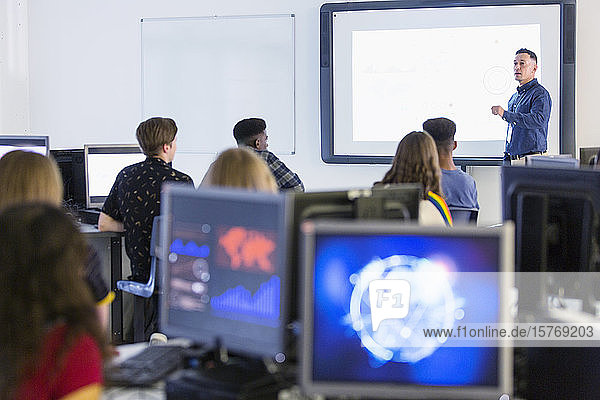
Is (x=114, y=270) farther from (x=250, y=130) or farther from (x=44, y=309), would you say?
(x=44, y=309)

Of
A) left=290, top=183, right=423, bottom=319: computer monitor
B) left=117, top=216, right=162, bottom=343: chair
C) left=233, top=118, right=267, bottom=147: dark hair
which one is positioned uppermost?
left=233, top=118, right=267, bottom=147: dark hair

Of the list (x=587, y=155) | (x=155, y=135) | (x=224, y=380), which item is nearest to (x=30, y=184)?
(x=224, y=380)

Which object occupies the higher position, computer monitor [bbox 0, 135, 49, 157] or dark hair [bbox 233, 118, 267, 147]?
dark hair [bbox 233, 118, 267, 147]

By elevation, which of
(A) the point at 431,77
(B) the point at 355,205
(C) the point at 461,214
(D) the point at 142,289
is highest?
(A) the point at 431,77

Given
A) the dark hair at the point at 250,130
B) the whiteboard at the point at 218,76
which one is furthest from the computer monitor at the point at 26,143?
the whiteboard at the point at 218,76

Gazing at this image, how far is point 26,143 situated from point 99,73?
231cm

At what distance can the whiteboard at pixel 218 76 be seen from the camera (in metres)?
6.53

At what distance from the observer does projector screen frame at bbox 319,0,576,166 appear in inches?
226

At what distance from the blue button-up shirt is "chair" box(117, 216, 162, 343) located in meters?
2.66

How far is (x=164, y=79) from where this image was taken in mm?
6848

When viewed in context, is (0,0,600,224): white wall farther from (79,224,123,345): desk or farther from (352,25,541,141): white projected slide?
(79,224,123,345): desk

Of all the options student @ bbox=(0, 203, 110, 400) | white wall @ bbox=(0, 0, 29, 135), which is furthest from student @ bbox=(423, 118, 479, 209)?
white wall @ bbox=(0, 0, 29, 135)

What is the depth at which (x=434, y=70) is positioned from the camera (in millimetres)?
6082

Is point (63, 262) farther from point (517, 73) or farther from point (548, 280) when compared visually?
point (517, 73)
